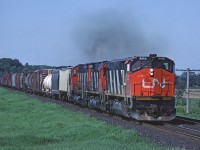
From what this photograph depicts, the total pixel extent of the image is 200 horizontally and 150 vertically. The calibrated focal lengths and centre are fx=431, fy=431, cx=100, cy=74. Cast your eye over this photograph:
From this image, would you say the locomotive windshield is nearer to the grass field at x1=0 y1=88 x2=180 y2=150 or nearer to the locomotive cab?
the locomotive cab

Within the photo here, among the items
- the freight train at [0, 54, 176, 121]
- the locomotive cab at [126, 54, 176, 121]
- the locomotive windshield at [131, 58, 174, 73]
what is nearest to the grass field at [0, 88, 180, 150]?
the locomotive cab at [126, 54, 176, 121]

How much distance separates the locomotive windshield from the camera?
74.9 ft

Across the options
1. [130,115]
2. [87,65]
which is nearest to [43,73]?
[87,65]

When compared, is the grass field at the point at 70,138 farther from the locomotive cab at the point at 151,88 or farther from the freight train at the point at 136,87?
the freight train at the point at 136,87

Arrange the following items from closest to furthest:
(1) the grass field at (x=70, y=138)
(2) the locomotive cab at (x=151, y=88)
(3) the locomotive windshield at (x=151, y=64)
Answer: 1. (1) the grass field at (x=70, y=138)
2. (2) the locomotive cab at (x=151, y=88)
3. (3) the locomotive windshield at (x=151, y=64)

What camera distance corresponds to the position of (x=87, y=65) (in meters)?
35.0

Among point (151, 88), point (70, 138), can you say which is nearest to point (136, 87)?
point (151, 88)

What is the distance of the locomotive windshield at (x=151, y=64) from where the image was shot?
74.9 ft

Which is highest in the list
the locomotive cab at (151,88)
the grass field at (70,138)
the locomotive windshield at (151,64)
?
the locomotive windshield at (151,64)

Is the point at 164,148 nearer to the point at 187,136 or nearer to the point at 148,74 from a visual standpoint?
the point at 187,136

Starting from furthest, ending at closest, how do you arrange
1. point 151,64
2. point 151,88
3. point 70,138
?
point 151,64 < point 151,88 < point 70,138

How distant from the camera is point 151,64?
75.3 ft

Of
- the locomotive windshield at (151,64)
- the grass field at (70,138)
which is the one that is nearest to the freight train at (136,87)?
the locomotive windshield at (151,64)

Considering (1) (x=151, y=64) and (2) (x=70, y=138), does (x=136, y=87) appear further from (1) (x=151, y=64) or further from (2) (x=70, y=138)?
(2) (x=70, y=138)
